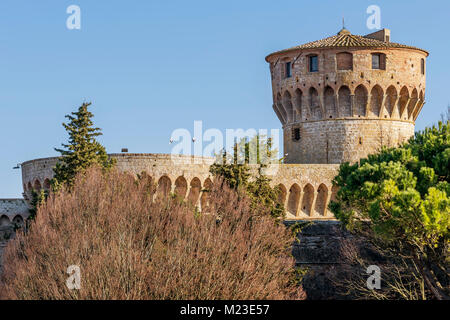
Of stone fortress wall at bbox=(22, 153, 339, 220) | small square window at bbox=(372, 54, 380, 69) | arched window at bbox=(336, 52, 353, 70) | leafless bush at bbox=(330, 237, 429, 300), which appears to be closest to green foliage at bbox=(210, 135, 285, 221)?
stone fortress wall at bbox=(22, 153, 339, 220)

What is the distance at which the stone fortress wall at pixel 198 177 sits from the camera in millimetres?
38250

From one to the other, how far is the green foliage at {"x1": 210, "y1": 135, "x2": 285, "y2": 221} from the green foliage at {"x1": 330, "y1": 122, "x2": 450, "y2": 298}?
6656 mm

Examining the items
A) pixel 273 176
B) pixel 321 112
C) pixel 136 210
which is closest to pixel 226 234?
pixel 136 210

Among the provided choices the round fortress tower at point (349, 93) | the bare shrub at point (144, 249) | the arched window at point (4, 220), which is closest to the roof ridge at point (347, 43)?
the round fortress tower at point (349, 93)

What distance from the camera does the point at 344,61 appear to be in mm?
44750

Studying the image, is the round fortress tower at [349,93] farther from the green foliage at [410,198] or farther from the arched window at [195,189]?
the green foliage at [410,198]

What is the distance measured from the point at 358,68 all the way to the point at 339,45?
1837mm

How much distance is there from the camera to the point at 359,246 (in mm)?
32250

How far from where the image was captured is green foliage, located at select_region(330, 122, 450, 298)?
2323 cm

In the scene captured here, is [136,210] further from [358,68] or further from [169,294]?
[358,68]

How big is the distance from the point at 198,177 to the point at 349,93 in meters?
12.0

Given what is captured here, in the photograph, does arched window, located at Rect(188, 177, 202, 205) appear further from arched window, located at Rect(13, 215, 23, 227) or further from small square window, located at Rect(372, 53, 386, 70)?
small square window, located at Rect(372, 53, 386, 70)

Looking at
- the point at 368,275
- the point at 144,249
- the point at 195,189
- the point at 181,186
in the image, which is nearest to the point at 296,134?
the point at 195,189

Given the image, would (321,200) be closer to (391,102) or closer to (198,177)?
(198,177)
